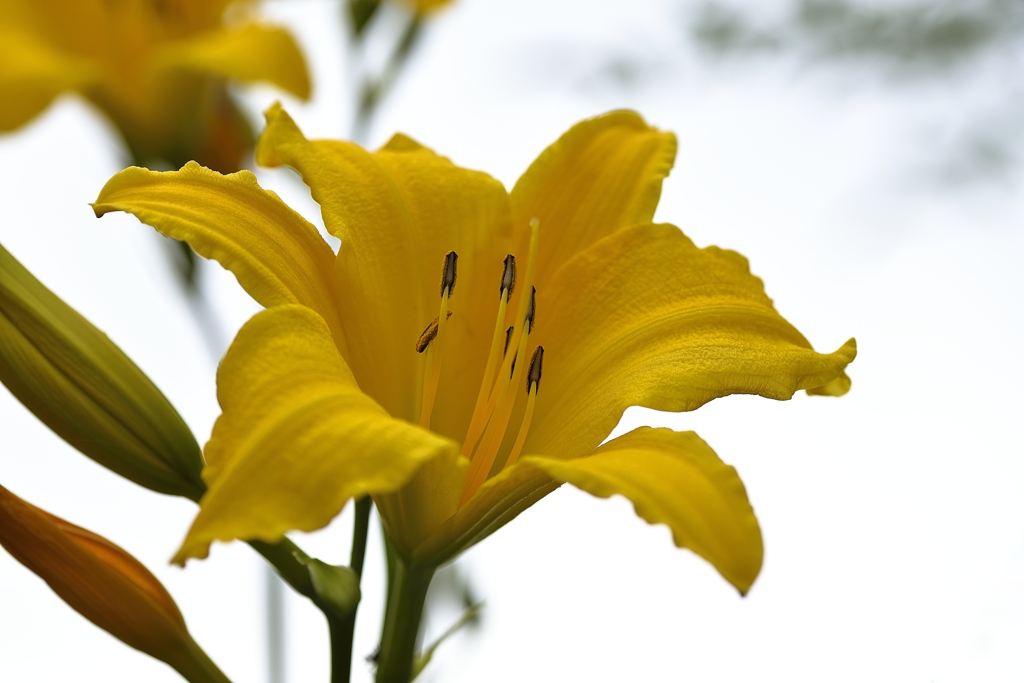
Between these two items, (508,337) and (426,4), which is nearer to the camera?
(508,337)

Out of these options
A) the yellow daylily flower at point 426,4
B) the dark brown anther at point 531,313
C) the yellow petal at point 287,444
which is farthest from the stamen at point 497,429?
the yellow daylily flower at point 426,4

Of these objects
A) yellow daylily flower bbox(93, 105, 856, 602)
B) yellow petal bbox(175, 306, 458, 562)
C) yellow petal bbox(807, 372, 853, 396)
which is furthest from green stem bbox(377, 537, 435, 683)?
yellow petal bbox(807, 372, 853, 396)

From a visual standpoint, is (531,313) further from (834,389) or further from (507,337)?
(834,389)

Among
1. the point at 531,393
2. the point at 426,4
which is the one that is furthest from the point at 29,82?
the point at 531,393

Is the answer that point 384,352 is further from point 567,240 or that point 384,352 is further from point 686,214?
point 686,214

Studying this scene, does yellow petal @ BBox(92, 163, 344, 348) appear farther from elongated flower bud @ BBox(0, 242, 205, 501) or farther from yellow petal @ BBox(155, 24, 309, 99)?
yellow petal @ BBox(155, 24, 309, 99)

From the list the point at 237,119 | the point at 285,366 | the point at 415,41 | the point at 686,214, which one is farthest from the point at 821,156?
the point at 285,366
